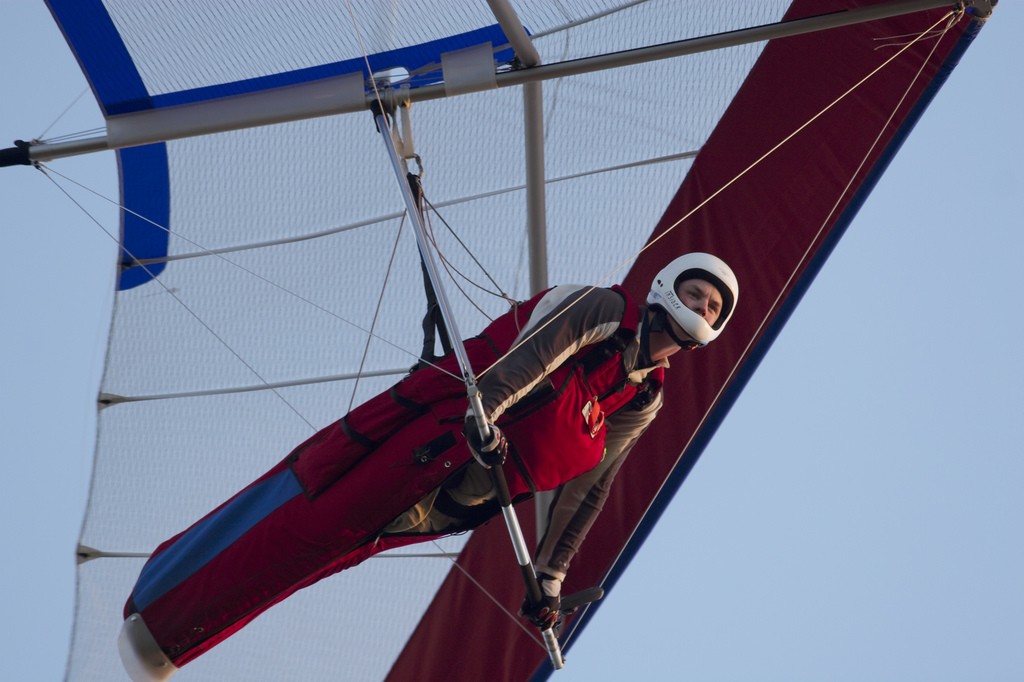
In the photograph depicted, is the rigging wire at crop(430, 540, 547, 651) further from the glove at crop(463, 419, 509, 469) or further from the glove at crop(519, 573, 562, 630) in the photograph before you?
the glove at crop(463, 419, 509, 469)

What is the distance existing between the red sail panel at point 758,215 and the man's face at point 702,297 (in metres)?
0.90

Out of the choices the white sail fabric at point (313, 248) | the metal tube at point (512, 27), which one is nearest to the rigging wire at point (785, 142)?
the white sail fabric at point (313, 248)

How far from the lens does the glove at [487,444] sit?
3043 millimetres

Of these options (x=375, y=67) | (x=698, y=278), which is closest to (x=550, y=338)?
(x=698, y=278)

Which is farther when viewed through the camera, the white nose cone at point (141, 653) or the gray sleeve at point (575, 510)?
the gray sleeve at point (575, 510)

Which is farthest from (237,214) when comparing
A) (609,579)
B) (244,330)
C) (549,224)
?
(609,579)

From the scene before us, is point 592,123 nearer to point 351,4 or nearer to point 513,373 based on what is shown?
point 351,4

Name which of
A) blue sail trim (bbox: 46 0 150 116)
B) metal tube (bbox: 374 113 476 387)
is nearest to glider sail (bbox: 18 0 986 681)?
blue sail trim (bbox: 46 0 150 116)

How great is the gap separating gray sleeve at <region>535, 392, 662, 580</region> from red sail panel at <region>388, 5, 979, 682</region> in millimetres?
661

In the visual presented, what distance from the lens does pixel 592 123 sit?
4316mm

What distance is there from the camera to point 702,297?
347 cm

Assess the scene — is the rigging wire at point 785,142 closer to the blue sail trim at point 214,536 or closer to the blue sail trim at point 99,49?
the blue sail trim at point 214,536

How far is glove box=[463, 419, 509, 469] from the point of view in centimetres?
304

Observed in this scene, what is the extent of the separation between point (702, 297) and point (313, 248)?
1622 mm
